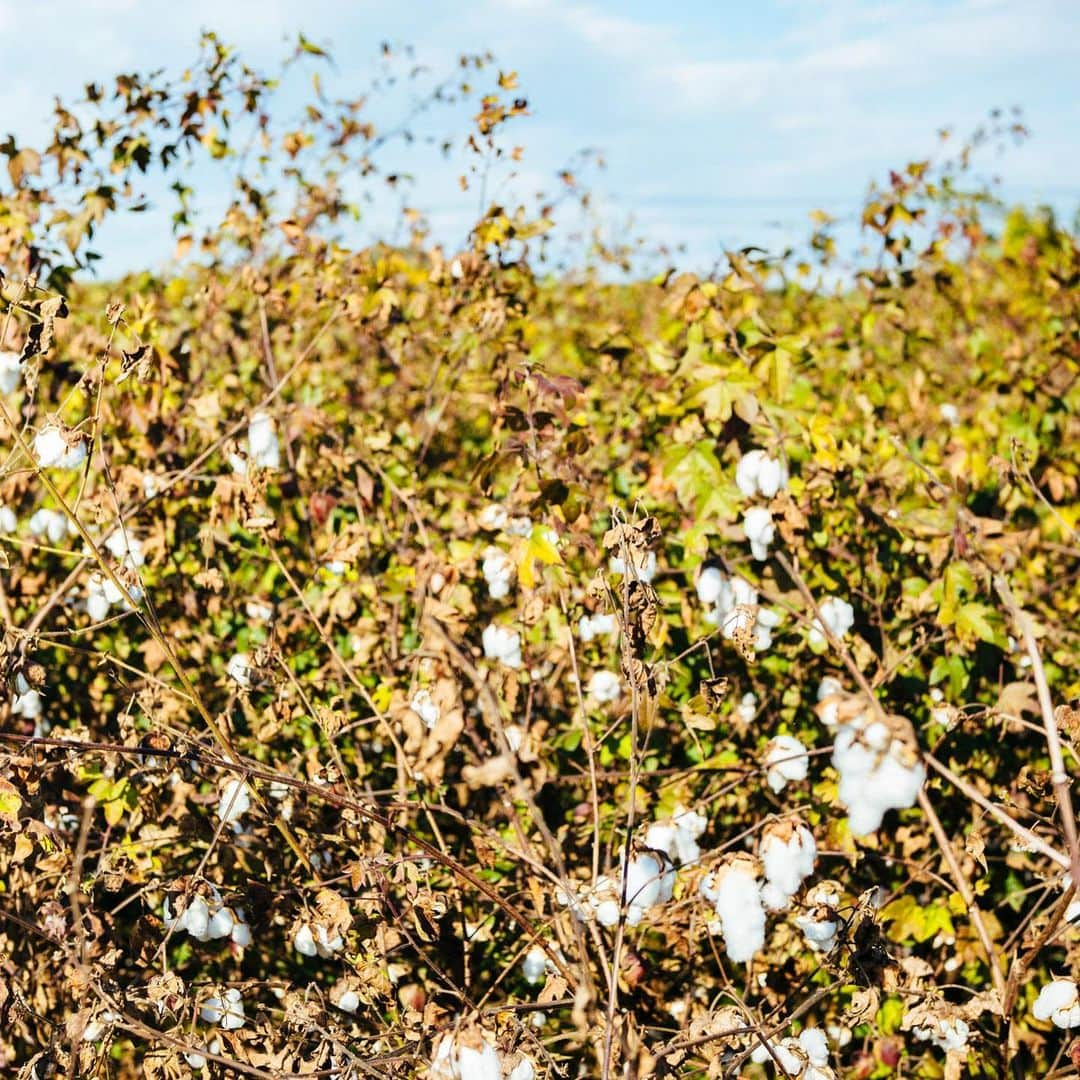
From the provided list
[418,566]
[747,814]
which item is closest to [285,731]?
[418,566]

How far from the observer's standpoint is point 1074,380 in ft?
11.9

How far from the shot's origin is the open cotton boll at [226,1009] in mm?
1885

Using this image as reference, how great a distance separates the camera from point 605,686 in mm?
2457

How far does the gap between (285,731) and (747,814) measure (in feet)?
3.34

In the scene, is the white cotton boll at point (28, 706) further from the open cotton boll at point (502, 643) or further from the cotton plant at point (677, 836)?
the cotton plant at point (677, 836)

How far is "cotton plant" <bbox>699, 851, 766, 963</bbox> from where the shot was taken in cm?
157

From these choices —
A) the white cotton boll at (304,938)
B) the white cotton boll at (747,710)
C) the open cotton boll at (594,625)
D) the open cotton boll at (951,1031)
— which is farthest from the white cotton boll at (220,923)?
the white cotton boll at (747,710)

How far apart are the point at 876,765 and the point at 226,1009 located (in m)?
1.10

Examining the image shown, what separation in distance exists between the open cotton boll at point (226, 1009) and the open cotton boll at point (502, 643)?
71 centimetres

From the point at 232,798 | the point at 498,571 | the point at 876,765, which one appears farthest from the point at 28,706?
the point at 876,765

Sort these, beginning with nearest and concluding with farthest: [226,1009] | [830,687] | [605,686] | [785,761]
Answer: [226,1009], [785,761], [830,687], [605,686]

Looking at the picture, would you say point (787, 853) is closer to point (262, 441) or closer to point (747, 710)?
point (747, 710)

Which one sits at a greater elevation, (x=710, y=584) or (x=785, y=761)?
(x=710, y=584)

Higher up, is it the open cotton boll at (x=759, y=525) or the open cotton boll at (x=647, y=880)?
the open cotton boll at (x=759, y=525)
